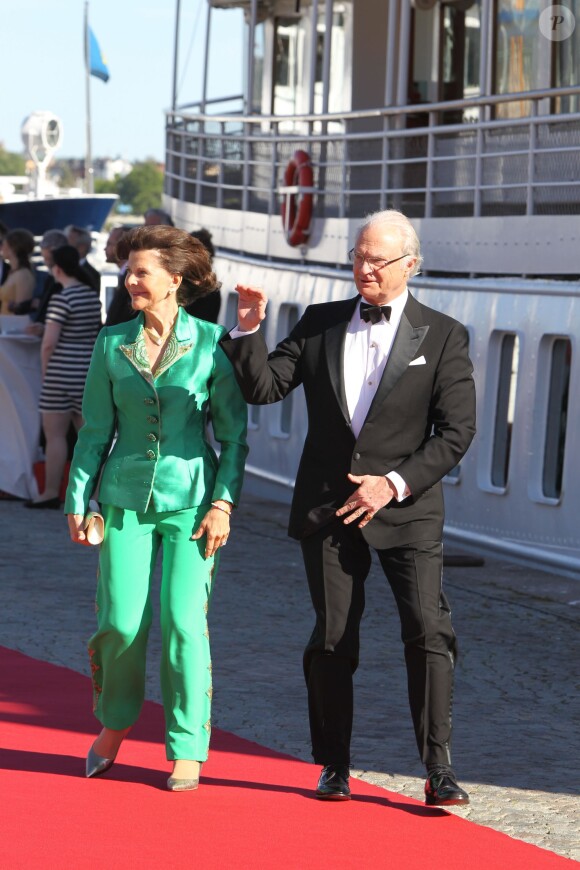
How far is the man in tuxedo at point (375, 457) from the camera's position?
588cm

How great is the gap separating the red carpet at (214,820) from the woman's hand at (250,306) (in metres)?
1.59

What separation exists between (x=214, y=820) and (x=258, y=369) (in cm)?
146

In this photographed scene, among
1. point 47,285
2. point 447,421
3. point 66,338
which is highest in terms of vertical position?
point 447,421

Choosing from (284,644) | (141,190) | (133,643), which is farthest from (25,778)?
(141,190)

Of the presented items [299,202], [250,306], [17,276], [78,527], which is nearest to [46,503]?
[17,276]

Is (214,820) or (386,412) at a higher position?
(386,412)

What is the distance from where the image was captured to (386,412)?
5.89 meters

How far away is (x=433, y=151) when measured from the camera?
559 inches

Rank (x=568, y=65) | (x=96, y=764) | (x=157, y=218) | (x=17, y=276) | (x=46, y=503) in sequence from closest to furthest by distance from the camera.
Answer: (x=96, y=764) → (x=157, y=218) → (x=568, y=65) → (x=46, y=503) → (x=17, y=276)

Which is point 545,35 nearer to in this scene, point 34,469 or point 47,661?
point 34,469

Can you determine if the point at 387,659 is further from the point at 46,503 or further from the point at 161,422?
the point at 46,503

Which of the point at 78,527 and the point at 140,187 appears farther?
the point at 140,187

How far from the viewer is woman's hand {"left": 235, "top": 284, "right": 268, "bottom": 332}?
5684 mm

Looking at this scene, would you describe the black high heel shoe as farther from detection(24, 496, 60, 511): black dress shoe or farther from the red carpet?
detection(24, 496, 60, 511): black dress shoe
